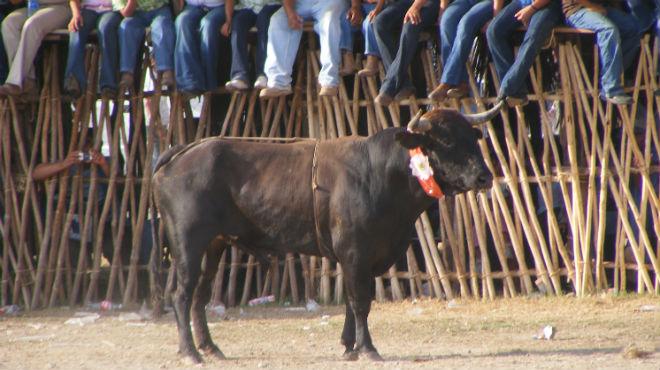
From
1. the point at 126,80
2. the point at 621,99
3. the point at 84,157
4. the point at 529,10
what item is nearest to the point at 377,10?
the point at 529,10

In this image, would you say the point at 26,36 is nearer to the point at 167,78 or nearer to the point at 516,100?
the point at 167,78

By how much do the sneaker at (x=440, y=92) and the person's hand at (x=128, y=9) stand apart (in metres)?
2.88

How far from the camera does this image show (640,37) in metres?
9.58

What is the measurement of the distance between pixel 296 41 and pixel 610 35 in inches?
107

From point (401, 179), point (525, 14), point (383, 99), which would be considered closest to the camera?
point (401, 179)

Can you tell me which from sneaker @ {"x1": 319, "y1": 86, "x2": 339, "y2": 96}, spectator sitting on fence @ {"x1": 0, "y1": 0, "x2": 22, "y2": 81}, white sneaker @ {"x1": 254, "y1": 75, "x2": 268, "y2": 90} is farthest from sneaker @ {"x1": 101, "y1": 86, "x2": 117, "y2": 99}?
sneaker @ {"x1": 319, "y1": 86, "x2": 339, "y2": 96}

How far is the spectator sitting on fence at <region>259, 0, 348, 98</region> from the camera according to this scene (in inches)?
394

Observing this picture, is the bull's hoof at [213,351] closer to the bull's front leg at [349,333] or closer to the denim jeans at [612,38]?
the bull's front leg at [349,333]

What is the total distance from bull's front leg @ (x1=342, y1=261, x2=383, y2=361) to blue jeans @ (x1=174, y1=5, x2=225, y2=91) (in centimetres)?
314

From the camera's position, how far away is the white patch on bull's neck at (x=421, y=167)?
25.3 feet

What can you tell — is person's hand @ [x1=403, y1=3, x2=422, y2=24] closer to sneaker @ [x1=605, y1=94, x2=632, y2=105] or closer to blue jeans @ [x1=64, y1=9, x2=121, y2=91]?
sneaker @ [x1=605, y1=94, x2=632, y2=105]

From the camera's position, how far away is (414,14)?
9672mm

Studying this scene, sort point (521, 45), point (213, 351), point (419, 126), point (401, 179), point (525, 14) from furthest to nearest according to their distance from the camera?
point (521, 45)
point (525, 14)
point (213, 351)
point (401, 179)
point (419, 126)

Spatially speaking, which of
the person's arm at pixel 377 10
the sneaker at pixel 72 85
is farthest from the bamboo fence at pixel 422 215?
the person's arm at pixel 377 10
